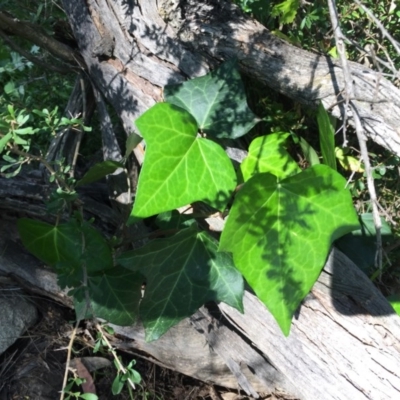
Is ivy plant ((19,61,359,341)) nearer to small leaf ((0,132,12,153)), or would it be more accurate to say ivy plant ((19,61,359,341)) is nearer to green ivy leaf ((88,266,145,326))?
green ivy leaf ((88,266,145,326))

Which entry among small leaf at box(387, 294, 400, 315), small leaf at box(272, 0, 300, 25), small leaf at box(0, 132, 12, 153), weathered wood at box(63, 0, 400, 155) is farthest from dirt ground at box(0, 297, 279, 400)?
small leaf at box(272, 0, 300, 25)

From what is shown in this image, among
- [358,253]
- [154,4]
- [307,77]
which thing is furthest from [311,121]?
[154,4]

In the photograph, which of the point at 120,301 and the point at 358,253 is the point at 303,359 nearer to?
the point at 358,253

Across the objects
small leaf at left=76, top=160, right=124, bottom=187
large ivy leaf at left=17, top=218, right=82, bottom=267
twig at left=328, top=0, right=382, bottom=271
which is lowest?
large ivy leaf at left=17, top=218, right=82, bottom=267

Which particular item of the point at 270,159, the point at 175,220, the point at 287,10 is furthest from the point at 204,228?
the point at 287,10

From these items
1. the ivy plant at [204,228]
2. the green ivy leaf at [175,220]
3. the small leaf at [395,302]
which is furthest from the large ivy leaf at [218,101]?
the small leaf at [395,302]

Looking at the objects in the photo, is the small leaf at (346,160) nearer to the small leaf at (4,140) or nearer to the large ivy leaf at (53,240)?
the large ivy leaf at (53,240)

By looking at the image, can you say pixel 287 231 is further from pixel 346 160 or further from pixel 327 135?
pixel 346 160

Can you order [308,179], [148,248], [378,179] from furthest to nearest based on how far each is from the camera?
[378,179] → [148,248] → [308,179]
